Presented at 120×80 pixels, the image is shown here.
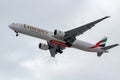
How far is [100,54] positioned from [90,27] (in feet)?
30.4

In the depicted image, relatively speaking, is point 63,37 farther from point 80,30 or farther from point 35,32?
point 35,32

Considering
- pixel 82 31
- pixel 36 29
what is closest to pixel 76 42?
pixel 82 31

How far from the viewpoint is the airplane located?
8731cm

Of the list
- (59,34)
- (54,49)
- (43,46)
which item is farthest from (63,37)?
(54,49)

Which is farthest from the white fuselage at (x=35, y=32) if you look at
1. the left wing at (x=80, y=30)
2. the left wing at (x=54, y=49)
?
the left wing at (x=54, y=49)

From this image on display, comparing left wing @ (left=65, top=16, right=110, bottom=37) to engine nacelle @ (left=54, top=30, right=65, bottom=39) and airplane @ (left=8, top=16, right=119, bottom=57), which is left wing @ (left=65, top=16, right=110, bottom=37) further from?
engine nacelle @ (left=54, top=30, right=65, bottom=39)

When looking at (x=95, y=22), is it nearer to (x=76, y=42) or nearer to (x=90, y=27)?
(x=90, y=27)

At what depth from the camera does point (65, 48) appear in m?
98.6

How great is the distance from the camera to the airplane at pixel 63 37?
286 feet

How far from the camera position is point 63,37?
90.4m

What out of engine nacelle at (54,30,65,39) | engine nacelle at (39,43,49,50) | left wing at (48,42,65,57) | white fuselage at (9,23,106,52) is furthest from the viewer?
left wing at (48,42,65,57)

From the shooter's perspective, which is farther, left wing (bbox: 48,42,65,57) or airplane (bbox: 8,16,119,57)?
left wing (bbox: 48,42,65,57)

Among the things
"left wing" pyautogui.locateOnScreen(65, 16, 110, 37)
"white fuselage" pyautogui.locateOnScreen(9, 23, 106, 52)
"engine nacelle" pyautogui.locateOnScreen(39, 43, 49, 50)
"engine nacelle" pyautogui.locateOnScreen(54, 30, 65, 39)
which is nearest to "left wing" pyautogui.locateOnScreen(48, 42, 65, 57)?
"engine nacelle" pyautogui.locateOnScreen(39, 43, 49, 50)

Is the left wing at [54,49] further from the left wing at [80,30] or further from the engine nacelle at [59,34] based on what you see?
the engine nacelle at [59,34]
